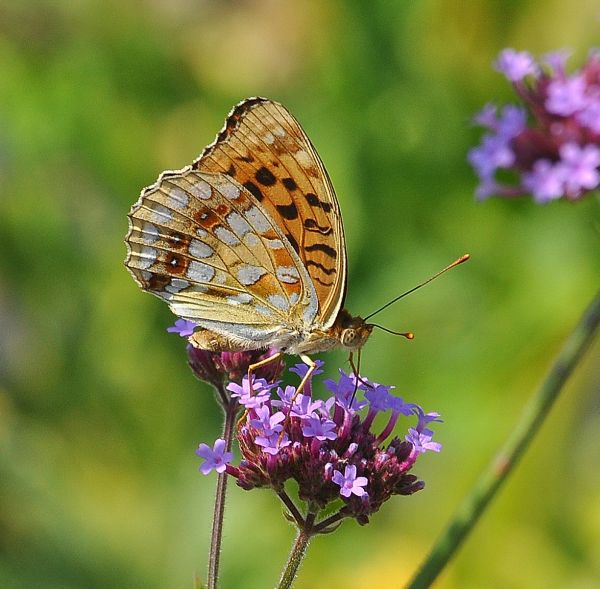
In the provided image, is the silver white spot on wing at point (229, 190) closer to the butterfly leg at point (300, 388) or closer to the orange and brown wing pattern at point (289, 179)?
the orange and brown wing pattern at point (289, 179)

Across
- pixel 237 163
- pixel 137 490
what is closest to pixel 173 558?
pixel 137 490

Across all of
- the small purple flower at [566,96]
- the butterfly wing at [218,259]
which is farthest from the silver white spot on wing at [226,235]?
the small purple flower at [566,96]

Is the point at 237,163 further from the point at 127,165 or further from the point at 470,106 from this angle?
the point at 470,106

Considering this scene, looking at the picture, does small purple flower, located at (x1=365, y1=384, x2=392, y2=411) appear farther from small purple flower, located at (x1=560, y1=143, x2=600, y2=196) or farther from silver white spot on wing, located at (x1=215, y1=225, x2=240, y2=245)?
small purple flower, located at (x1=560, y1=143, x2=600, y2=196)

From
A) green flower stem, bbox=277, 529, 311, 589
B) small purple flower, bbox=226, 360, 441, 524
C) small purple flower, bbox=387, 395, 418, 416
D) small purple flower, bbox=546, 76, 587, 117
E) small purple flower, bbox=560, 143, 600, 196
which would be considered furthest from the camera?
small purple flower, bbox=546, 76, 587, 117

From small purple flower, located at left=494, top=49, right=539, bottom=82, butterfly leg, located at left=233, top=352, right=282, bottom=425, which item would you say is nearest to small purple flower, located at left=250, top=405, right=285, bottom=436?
butterfly leg, located at left=233, top=352, right=282, bottom=425

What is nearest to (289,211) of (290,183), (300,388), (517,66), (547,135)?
(290,183)
